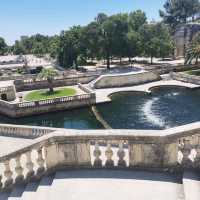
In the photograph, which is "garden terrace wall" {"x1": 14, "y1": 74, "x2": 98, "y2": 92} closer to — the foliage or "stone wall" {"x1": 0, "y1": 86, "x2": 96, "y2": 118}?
"stone wall" {"x1": 0, "y1": 86, "x2": 96, "y2": 118}

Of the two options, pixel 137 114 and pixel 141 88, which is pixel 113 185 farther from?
pixel 141 88

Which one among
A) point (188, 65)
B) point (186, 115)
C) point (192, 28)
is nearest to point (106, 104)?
point (186, 115)

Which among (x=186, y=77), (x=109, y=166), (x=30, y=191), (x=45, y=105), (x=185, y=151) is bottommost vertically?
(x=45, y=105)

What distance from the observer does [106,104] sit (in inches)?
1292

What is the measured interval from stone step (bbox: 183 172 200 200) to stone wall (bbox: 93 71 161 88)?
3274 cm

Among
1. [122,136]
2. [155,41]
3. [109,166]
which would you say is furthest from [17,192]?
[155,41]

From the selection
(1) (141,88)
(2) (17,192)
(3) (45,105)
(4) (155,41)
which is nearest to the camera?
(2) (17,192)

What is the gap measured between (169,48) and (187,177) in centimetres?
4811

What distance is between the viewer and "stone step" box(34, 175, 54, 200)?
705 cm

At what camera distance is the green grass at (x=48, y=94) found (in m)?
34.3

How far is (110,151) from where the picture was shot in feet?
25.3

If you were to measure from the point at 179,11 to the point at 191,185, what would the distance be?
110 metres

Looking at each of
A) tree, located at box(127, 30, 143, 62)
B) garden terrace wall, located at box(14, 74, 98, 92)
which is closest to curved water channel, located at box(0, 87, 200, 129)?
garden terrace wall, located at box(14, 74, 98, 92)

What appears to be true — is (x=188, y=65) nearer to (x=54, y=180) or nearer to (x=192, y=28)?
(x=192, y=28)
